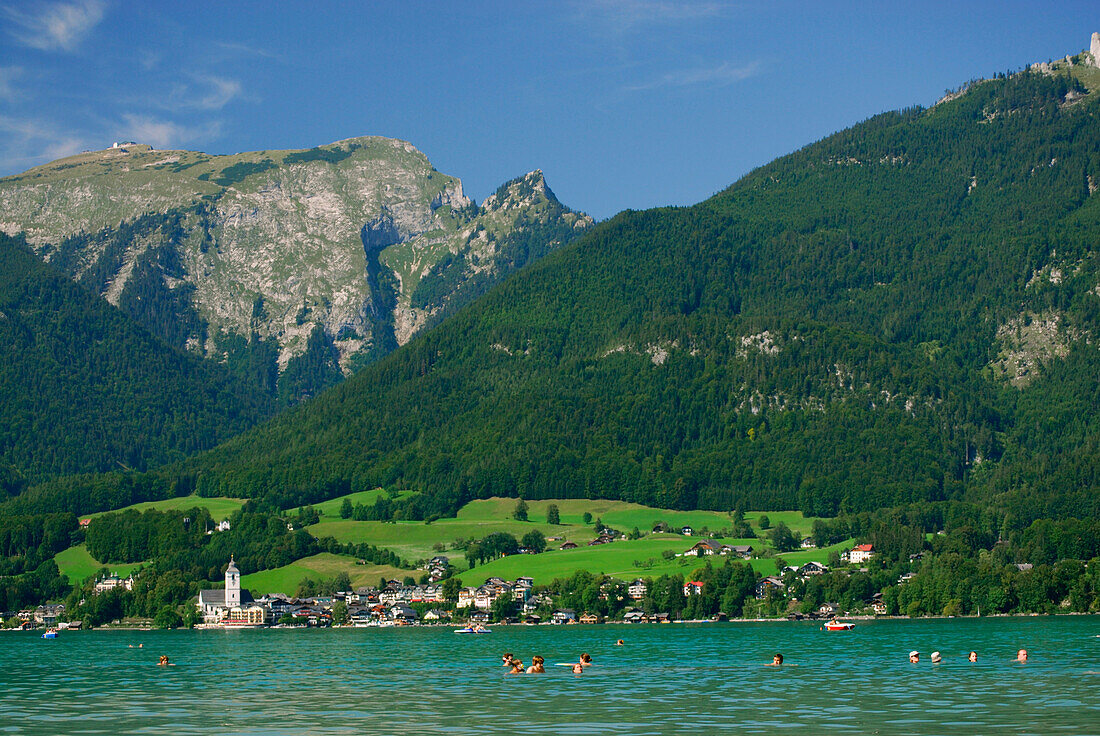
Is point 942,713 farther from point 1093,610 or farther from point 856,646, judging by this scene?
point 1093,610

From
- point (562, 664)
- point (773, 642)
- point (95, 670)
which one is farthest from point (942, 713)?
point (95, 670)

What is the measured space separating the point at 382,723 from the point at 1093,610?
143 meters

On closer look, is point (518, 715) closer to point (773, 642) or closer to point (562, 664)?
point (562, 664)

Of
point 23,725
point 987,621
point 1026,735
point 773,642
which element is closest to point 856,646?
point 773,642

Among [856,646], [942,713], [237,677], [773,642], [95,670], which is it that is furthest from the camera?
[773,642]

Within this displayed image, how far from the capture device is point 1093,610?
19812 cm

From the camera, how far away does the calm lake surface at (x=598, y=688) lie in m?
84.3

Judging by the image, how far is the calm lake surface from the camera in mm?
84312

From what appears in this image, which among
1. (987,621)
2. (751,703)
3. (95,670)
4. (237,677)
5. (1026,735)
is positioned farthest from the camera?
(987,621)

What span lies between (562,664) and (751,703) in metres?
41.1

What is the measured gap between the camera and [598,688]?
352ft

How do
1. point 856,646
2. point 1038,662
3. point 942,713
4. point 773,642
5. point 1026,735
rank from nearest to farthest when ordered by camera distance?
point 1026,735 → point 942,713 → point 1038,662 → point 856,646 → point 773,642

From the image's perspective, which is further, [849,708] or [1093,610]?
[1093,610]

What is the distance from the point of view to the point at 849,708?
8944 cm
